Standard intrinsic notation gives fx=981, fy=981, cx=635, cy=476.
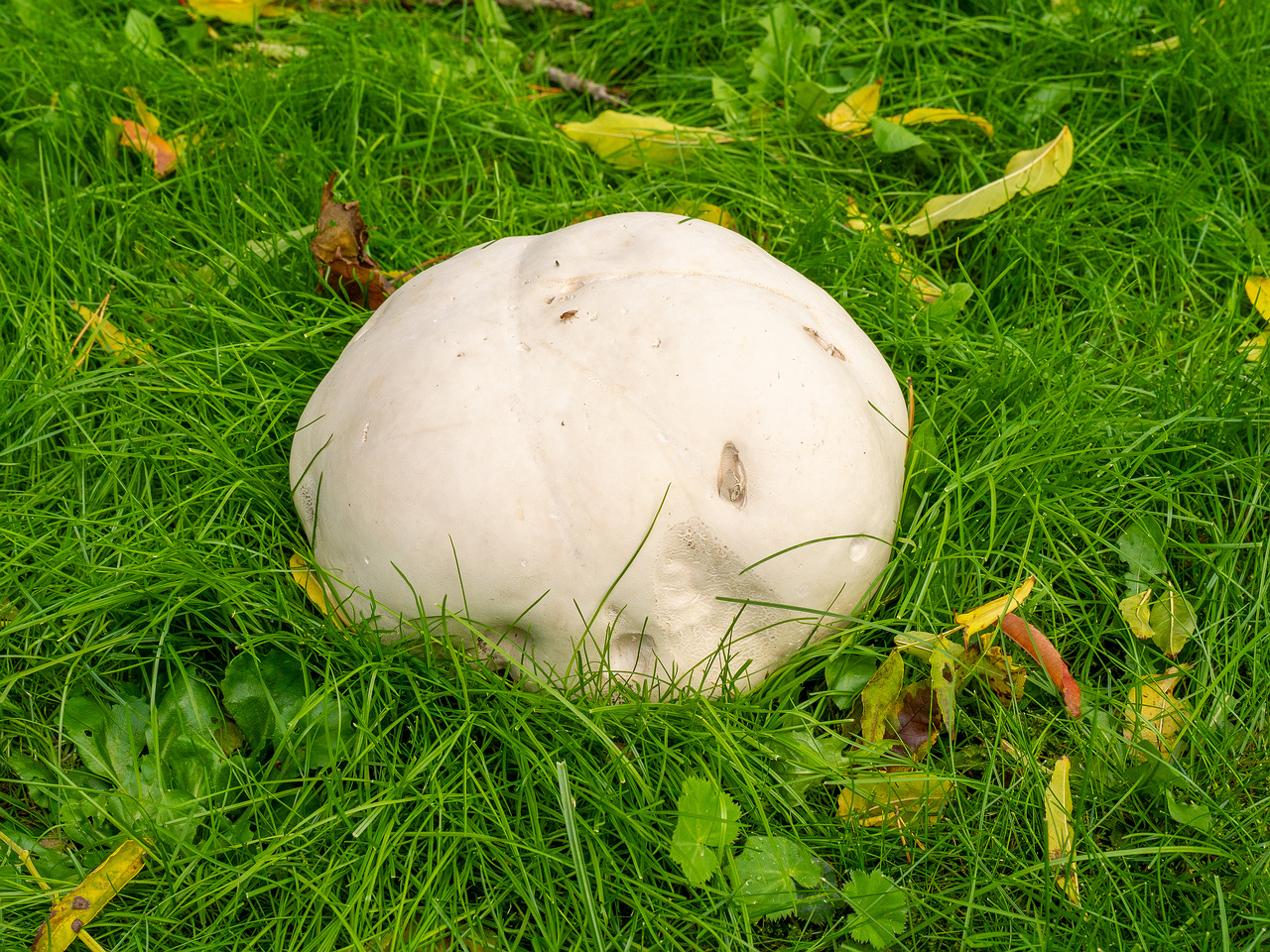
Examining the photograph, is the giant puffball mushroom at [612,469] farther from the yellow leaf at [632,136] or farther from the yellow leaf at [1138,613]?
the yellow leaf at [632,136]

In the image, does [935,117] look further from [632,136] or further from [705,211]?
[632,136]

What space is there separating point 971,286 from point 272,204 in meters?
1.98

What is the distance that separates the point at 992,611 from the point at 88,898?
1.79m

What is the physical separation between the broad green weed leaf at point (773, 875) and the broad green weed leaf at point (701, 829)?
0.06 metres

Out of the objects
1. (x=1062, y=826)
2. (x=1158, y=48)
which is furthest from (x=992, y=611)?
(x=1158, y=48)

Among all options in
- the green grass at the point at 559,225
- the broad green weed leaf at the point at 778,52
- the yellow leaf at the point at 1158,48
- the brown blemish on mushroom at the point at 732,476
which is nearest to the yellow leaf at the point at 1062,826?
the green grass at the point at 559,225

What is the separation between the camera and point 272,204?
283cm

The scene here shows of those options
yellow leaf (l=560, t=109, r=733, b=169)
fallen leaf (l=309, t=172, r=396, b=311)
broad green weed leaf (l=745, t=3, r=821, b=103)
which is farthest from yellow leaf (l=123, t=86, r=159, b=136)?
broad green weed leaf (l=745, t=3, r=821, b=103)

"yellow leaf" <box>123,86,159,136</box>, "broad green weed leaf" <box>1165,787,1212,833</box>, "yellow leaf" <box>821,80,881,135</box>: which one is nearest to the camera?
"broad green weed leaf" <box>1165,787,1212,833</box>

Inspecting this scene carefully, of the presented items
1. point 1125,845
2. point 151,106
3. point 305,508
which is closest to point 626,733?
point 305,508

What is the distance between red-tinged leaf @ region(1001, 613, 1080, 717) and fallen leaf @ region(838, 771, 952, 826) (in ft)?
→ 1.10

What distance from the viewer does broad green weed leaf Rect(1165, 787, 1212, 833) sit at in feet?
5.87

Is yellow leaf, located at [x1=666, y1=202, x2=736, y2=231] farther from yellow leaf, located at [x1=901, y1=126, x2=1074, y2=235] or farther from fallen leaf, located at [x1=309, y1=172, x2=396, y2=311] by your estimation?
fallen leaf, located at [x1=309, y1=172, x2=396, y2=311]

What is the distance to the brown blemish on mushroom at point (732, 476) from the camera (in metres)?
1.76
